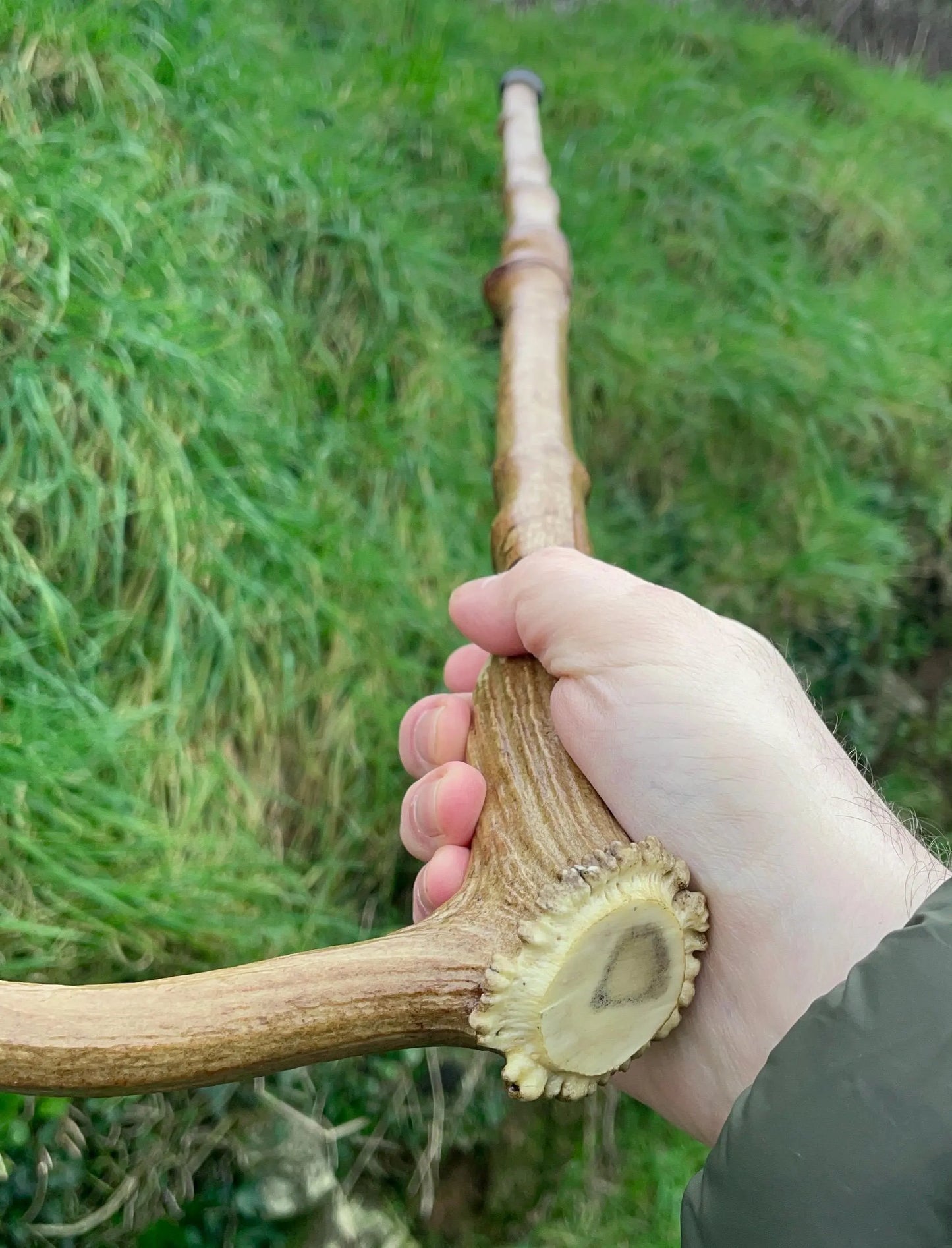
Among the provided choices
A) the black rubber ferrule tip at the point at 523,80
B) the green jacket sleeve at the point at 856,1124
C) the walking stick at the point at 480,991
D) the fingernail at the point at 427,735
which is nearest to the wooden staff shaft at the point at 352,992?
the walking stick at the point at 480,991

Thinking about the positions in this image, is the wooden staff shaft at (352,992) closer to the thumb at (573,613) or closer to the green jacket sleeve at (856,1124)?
the thumb at (573,613)

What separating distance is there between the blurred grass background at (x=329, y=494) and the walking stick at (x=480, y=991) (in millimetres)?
504

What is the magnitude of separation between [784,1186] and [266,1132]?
3.09ft

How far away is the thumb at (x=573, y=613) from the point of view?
1149 mm

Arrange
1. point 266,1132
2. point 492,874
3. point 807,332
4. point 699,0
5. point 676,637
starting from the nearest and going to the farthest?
point 492,874
point 676,637
point 266,1132
point 807,332
point 699,0

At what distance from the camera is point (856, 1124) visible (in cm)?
68

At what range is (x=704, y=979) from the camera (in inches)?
40.8

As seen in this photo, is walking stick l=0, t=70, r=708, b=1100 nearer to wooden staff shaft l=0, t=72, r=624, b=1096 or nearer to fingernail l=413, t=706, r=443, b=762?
wooden staff shaft l=0, t=72, r=624, b=1096

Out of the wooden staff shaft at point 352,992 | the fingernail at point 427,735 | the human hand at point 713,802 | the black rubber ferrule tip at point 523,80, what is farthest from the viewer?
the black rubber ferrule tip at point 523,80

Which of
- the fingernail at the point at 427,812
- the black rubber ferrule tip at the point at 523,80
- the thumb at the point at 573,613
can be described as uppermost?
the black rubber ferrule tip at the point at 523,80

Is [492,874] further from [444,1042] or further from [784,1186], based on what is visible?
[784,1186]

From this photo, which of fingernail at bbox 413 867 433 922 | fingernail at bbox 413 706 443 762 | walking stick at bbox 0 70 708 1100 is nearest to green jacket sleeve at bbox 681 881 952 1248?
walking stick at bbox 0 70 708 1100

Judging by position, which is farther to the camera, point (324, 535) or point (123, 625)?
point (324, 535)

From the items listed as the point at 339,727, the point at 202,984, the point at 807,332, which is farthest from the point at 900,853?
the point at 807,332
